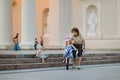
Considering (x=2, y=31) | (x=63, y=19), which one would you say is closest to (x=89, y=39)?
(x=63, y=19)

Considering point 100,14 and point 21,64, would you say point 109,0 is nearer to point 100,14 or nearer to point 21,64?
point 100,14

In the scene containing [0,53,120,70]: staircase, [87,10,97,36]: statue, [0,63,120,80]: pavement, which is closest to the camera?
[0,63,120,80]: pavement

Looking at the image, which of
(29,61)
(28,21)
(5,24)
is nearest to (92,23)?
(28,21)

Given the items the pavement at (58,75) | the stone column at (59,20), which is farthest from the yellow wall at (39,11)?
the pavement at (58,75)

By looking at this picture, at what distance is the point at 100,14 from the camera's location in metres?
36.4

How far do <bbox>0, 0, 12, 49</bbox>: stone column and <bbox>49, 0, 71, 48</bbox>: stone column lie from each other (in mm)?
5472

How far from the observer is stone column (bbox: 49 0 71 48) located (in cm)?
3566

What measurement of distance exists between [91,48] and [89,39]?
3.13ft

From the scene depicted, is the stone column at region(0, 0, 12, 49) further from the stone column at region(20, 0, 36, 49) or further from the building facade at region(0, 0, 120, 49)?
the stone column at region(20, 0, 36, 49)

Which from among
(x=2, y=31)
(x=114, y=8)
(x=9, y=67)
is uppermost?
(x=114, y=8)

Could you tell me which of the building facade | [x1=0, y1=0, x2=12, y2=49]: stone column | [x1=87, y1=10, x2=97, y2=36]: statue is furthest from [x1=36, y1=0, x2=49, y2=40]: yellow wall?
[x1=0, y1=0, x2=12, y2=49]: stone column

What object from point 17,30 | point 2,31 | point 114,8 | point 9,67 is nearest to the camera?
point 9,67

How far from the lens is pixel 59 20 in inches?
1407

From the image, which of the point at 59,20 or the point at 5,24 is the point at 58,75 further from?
the point at 59,20
